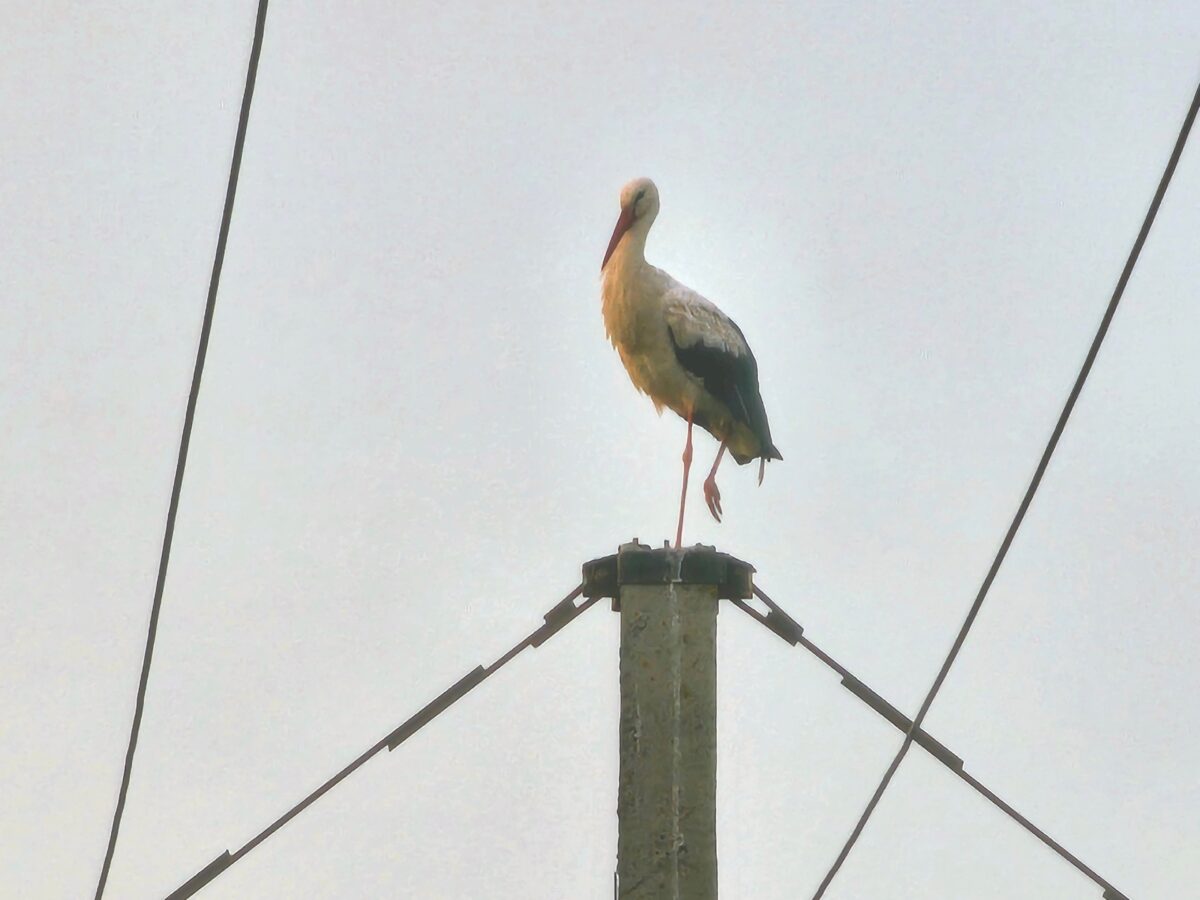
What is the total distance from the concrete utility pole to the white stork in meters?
2.69

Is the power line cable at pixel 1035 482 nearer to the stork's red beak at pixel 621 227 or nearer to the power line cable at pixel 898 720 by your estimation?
the power line cable at pixel 898 720

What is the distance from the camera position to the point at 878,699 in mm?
4703

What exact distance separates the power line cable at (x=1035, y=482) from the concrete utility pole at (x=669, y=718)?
30.2 inches

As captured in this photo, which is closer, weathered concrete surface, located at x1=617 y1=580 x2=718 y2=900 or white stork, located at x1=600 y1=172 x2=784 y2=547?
weathered concrete surface, located at x1=617 y1=580 x2=718 y2=900

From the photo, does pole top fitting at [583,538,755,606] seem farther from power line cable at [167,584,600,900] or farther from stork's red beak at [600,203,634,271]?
stork's red beak at [600,203,634,271]

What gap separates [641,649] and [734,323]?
3215 millimetres

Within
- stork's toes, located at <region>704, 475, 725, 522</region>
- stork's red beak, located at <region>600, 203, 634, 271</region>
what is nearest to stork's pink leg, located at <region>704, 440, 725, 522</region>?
stork's toes, located at <region>704, 475, 725, 522</region>

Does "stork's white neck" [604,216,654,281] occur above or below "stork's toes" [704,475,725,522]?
above

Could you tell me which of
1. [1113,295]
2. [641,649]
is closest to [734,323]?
[1113,295]

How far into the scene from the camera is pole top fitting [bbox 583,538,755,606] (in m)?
4.28

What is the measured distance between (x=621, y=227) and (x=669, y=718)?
12.2 feet

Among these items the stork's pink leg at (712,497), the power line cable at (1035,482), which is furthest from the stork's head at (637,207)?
the power line cable at (1035,482)

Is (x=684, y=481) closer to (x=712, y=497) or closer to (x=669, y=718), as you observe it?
(x=712, y=497)

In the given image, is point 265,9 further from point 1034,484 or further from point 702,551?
point 1034,484
